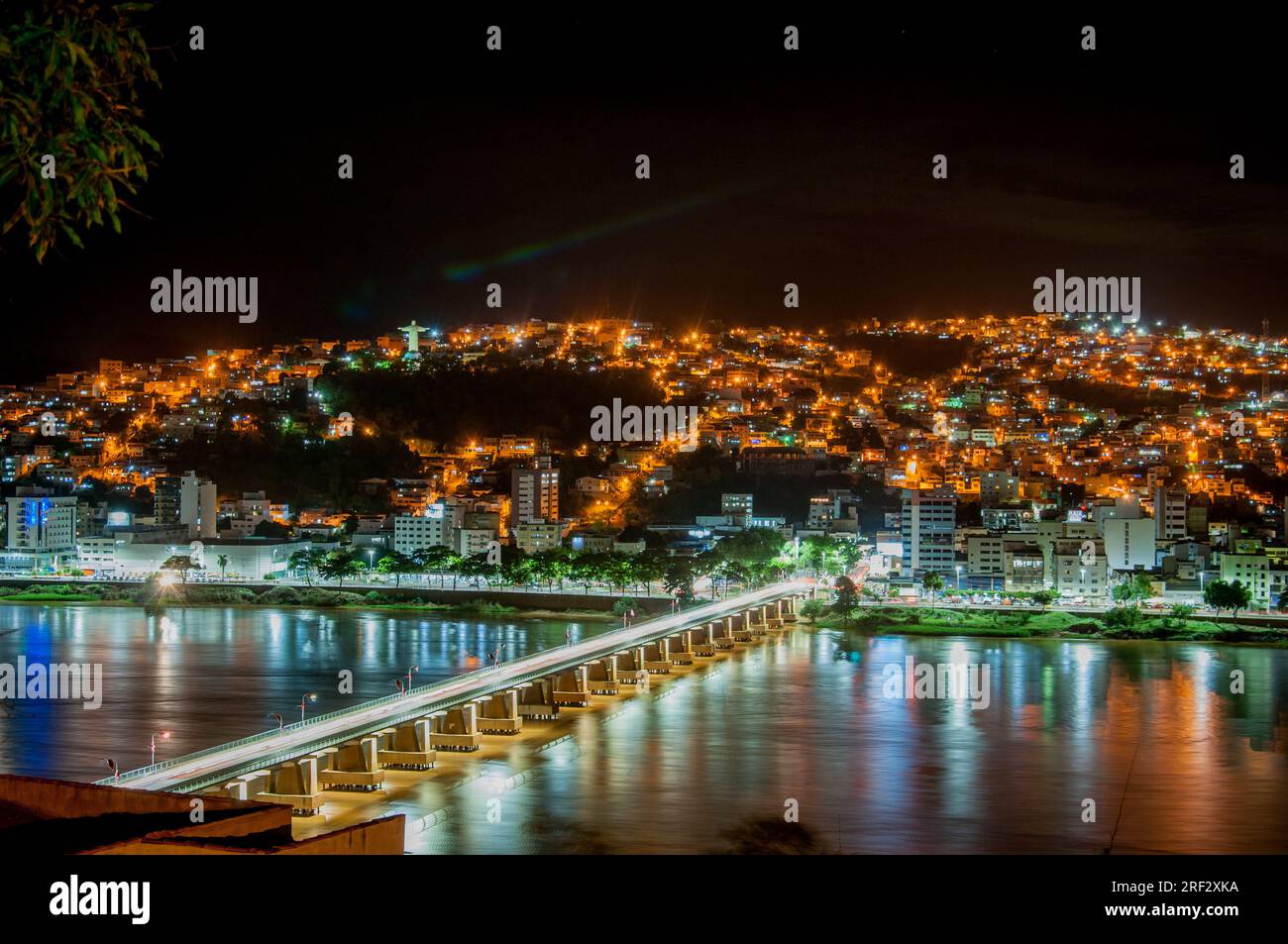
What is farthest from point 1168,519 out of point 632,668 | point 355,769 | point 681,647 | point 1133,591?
point 355,769

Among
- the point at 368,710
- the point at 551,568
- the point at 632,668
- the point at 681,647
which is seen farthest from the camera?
the point at 551,568

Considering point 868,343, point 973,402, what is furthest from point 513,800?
point 868,343

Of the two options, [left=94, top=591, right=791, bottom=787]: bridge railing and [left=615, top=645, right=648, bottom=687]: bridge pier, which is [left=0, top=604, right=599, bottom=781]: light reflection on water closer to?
[left=94, top=591, right=791, bottom=787]: bridge railing

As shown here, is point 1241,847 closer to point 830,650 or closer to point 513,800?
point 513,800

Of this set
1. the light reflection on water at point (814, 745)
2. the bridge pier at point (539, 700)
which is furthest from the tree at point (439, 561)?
the bridge pier at point (539, 700)

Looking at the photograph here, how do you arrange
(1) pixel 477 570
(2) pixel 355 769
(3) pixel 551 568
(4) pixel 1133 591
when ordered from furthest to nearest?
(1) pixel 477 570, (3) pixel 551 568, (4) pixel 1133 591, (2) pixel 355 769

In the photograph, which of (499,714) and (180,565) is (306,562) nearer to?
(180,565)

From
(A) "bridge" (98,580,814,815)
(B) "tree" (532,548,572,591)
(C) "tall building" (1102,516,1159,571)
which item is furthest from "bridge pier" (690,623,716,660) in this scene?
(C) "tall building" (1102,516,1159,571)
